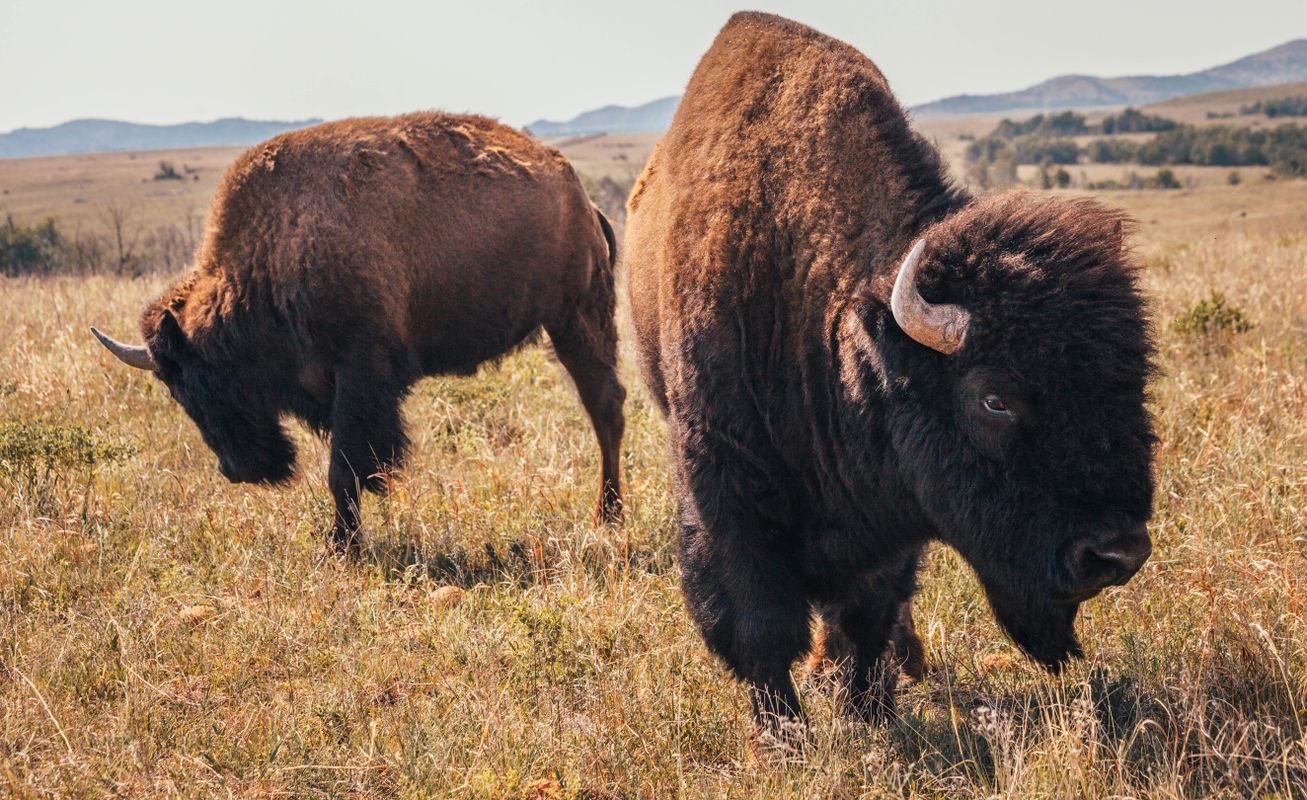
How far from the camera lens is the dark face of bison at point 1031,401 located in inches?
102

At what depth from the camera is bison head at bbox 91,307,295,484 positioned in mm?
5797

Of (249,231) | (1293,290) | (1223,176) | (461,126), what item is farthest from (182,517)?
(1223,176)

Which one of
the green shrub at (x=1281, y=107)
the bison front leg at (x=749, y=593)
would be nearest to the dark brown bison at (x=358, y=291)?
the bison front leg at (x=749, y=593)

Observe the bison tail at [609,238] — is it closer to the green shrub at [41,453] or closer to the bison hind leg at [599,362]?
the bison hind leg at [599,362]

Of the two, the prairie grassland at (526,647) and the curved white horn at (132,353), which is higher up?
the curved white horn at (132,353)

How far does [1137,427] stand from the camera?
8.59 ft

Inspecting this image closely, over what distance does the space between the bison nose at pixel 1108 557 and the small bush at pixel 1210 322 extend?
6.01m

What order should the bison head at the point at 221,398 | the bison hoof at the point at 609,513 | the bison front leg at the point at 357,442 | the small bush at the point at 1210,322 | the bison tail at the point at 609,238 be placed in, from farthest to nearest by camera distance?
the small bush at the point at 1210,322 < the bison tail at the point at 609,238 < the bison head at the point at 221,398 < the bison front leg at the point at 357,442 < the bison hoof at the point at 609,513

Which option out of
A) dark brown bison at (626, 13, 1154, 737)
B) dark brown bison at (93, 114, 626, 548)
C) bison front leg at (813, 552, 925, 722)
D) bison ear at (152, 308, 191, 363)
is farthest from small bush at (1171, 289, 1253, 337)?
bison ear at (152, 308, 191, 363)

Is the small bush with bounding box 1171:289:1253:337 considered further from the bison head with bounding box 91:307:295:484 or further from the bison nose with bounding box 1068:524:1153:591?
the bison head with bounding box 91:307:295:484

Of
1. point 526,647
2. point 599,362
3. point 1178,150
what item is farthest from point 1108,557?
point 1178,150

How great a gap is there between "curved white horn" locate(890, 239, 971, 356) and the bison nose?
0.61 m

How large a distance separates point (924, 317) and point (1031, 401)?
1.15 feet

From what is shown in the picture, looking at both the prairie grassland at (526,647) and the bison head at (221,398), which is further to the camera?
the bison head at (221,398)
